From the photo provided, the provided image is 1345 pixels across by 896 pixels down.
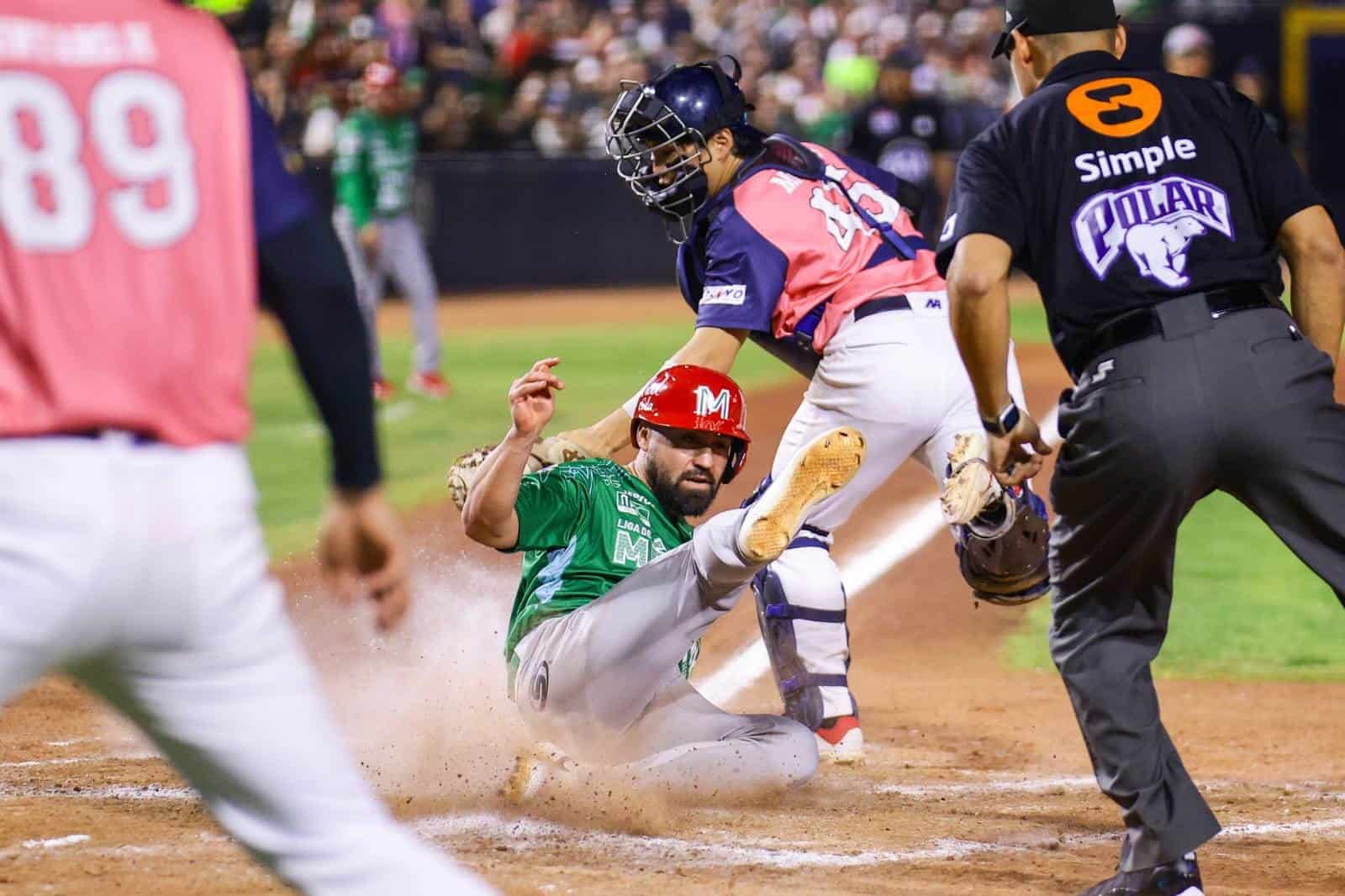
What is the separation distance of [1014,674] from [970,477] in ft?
8.84

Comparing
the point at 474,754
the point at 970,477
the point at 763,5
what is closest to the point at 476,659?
the point at 474,754

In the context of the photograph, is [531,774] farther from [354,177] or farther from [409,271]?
[354,177]

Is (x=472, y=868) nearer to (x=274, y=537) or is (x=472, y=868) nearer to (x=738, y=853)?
(x=738, y=853)

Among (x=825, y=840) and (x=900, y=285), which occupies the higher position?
(x=900, y=285)

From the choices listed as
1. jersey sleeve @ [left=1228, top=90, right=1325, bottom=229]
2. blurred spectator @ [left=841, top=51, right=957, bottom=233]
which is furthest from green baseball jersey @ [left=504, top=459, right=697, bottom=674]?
blurred spectator @ [left=841, top=51, right=957, bottom=233]

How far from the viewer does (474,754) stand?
5.14 m

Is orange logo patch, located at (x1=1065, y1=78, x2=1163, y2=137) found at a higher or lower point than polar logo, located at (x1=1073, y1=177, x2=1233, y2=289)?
higher

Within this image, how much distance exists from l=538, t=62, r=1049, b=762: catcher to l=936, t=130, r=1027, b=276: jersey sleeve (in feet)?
4.44

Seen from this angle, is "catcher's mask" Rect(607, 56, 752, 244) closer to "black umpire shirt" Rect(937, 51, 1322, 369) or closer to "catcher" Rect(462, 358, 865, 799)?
"catcher" Rect(462, 358, 865, 799)

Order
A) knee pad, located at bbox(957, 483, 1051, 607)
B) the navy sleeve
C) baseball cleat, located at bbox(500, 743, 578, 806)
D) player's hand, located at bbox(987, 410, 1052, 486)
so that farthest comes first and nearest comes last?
knee pad, located at bbox(957, 483, 1051, 607)
baseball cleat, located at bbox(500, 743, 578, 806)
player's hand, located at bbox(987, 410, 1052, 486)
the navy sleeve

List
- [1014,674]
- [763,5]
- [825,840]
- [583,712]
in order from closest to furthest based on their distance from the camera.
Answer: [825,840] → [583,712] → [1014,674] → [763,5]

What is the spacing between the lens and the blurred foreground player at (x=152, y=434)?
228 centimetres

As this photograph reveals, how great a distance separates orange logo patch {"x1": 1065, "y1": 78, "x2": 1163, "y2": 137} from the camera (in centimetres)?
383

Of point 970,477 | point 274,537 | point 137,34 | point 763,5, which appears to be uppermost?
point 137,34
